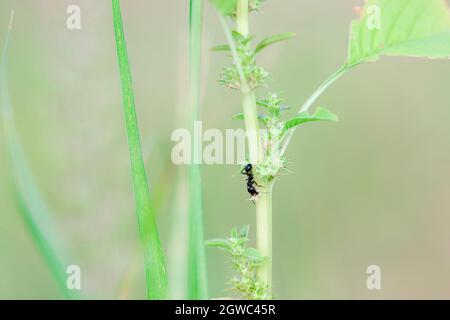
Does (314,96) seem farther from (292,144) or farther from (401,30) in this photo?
(292,144)

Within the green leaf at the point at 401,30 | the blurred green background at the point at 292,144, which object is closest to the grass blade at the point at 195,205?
the green leaf at the point at 401,30

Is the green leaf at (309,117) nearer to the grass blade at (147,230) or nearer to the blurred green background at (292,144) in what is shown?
the grass blade at (147,230)

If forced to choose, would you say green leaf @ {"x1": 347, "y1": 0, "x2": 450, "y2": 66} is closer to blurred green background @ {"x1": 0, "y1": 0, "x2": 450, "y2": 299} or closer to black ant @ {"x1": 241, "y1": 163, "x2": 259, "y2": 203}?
black ant @ {"x1": 241, "y1": 163, "x2": 259, "y2": 203}

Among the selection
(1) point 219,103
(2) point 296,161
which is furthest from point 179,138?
(2) point 296,161

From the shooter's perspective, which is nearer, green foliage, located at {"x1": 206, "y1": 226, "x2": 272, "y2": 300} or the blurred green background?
green foliage, located at {"x1": 206, "y1": 226, "x2": 272, "y2": 300}

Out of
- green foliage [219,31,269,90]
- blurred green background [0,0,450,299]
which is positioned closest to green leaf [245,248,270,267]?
green foliage [219,31,269,90]

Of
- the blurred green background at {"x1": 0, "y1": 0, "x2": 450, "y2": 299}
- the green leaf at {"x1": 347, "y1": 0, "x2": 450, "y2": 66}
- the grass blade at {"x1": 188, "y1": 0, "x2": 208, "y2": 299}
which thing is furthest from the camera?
the blurred green background at {"x1": 0, "y1": 0, "x2": 450, "y2": 299}
